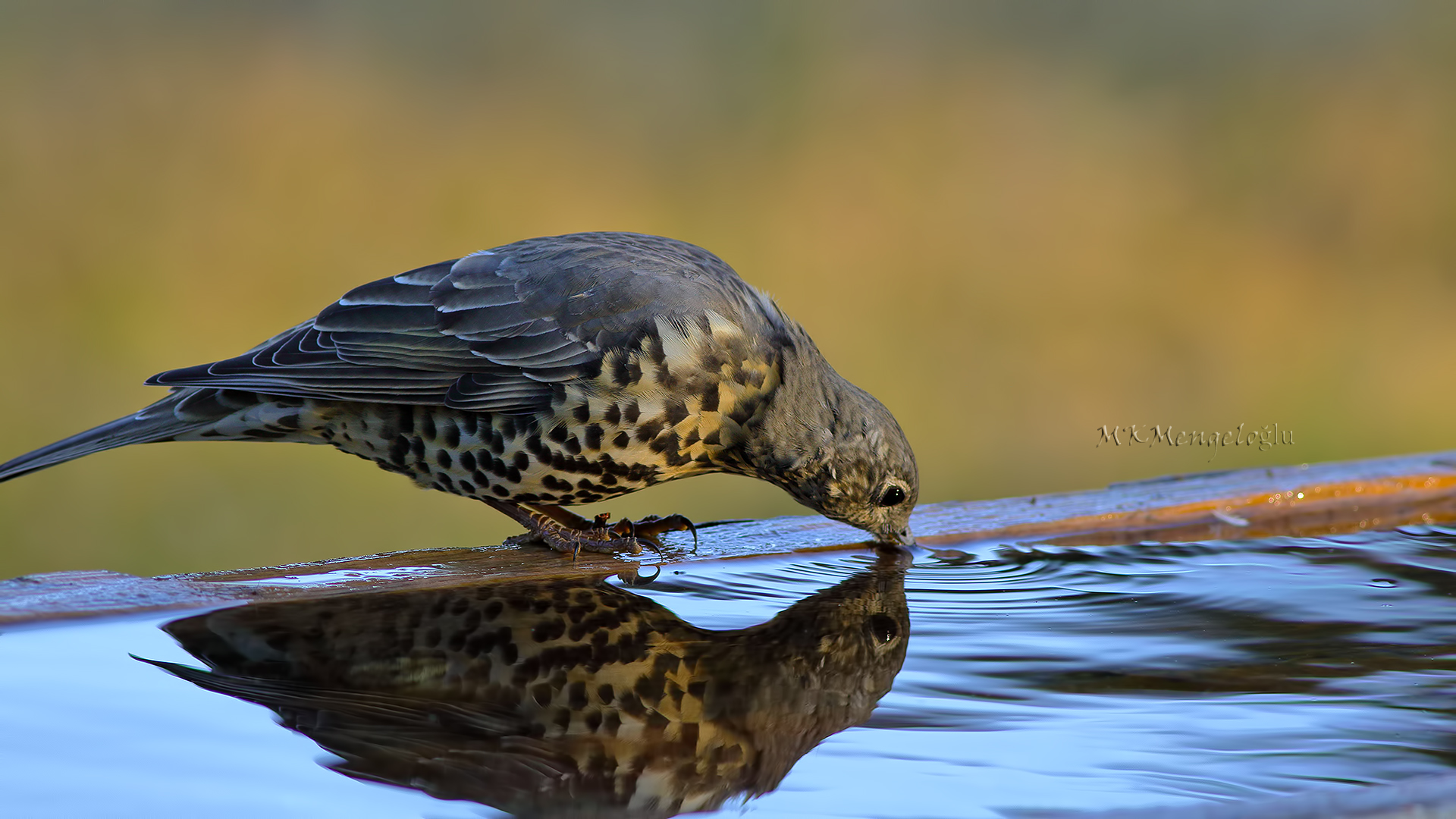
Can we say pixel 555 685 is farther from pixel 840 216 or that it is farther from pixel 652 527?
pixel 840 216

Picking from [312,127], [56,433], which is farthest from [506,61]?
[56,433]

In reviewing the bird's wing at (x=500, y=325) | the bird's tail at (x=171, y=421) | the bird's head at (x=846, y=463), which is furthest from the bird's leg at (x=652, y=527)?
the bird's tail at (x=171, y=421)

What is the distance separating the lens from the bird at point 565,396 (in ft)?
12.3

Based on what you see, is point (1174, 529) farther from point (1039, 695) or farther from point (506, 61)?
point (506, 61)

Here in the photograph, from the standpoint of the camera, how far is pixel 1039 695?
101 inches

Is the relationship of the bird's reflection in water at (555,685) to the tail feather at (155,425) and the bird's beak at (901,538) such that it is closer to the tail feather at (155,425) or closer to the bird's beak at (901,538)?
the bird's beak at (901,538)

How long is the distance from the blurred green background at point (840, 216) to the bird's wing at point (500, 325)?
4477mm

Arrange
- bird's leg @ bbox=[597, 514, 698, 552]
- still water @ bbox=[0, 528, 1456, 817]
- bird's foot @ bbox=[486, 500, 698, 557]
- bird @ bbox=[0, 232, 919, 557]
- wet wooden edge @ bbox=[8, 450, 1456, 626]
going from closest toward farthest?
still water @ bbox=[0, 528, 1456, 817], wet wooden edge @ bbox=[8, 450, 1456, 626], bird @ bbox=[0, 232, 919, 557], bird's foot @ bbox=[486, 500, 698, 557], bird's leg @ bbox=[597, 514, 698, 552]

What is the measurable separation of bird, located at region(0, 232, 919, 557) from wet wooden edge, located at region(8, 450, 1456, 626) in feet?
0.55

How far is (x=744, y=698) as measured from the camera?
2.52 meters

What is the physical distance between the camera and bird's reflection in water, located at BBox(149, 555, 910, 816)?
2.09m
